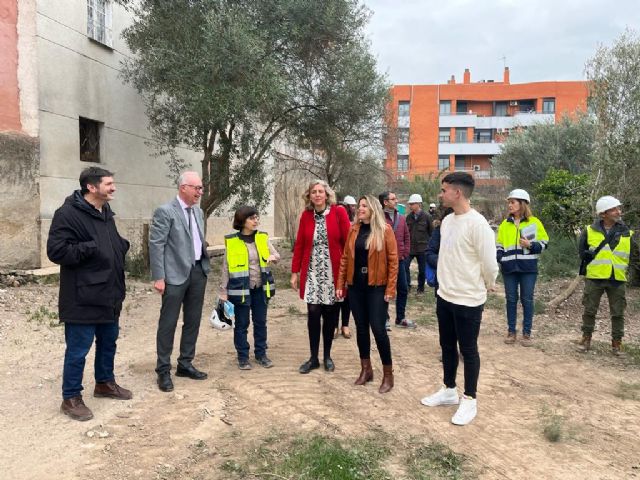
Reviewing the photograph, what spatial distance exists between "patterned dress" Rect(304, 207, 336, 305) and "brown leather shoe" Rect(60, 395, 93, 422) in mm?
2115

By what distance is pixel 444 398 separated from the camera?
4340mm

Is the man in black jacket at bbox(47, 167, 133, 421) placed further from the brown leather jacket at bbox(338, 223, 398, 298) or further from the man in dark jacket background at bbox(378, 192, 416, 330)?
the man in dark jacket background at bbox(378, 192, 416, 330)

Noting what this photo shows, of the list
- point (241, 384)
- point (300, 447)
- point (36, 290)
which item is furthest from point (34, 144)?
point (300, 447)

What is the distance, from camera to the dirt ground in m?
3.35

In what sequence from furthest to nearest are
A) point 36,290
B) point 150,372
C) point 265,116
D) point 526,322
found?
point 265,116 → point 36,290 → point 526,322 → point 150,372

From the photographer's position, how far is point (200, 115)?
29.1ft

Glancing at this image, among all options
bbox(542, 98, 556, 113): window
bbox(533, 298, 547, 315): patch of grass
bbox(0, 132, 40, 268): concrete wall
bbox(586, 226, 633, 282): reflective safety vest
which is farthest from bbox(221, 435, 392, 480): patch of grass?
bbox(542, 98, 556, 113): window

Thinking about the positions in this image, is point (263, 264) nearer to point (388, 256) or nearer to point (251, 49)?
point (388, 256)

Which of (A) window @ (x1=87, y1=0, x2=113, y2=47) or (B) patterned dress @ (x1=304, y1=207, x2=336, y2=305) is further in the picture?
(A) window @ (x1=87, y1=0, x2=113, y2=47)

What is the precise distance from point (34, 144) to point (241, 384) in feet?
23.4

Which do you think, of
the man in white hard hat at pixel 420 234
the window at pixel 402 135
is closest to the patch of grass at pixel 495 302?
the man in white hard hat at pixel 420 234

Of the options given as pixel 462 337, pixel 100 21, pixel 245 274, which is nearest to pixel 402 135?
pixel 100 21

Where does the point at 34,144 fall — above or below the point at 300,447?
above

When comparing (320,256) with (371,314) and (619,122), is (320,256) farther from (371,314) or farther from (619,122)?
(619,122)
